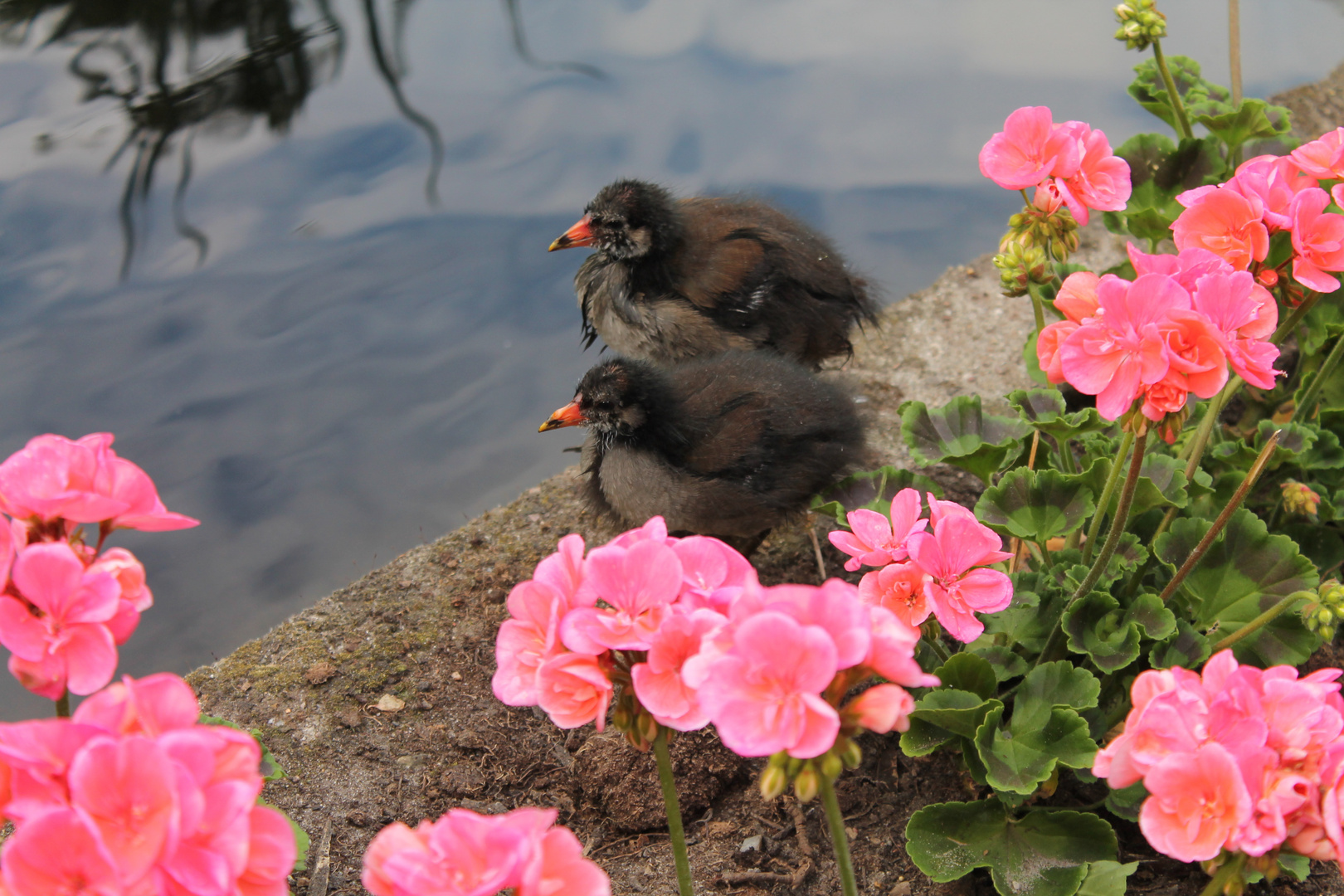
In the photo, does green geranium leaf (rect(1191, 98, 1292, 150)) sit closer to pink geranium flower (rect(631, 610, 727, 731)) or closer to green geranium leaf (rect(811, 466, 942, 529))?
green geranium leaf (rect(811, 466, 942, 529))

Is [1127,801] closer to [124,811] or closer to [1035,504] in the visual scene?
[1035,504]

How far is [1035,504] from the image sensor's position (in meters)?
2.20

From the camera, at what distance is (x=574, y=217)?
4.21 metres

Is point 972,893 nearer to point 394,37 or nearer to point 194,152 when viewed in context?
point 194,152

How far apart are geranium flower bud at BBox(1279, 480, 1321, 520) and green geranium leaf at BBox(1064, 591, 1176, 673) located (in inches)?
20.9

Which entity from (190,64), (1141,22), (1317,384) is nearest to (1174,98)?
(1141,22)

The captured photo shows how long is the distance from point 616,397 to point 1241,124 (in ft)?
5.71

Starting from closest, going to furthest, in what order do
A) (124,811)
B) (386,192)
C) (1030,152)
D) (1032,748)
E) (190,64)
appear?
(124,811) < (1032,748) < (1030,152) < (386,192) < (190,64)

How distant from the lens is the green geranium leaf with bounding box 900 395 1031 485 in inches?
97.0

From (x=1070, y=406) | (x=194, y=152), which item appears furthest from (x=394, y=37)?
(x=1070, y=406)

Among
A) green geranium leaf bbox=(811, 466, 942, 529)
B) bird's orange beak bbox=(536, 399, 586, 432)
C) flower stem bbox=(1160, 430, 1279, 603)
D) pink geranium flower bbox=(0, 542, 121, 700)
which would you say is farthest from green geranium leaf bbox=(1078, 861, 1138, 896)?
bird's orange beak bbox=(536, 399, 586, 432)

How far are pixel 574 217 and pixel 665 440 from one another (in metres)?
1.68

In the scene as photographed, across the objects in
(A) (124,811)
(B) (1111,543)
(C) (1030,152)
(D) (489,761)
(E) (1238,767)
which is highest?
(A) (124,811)

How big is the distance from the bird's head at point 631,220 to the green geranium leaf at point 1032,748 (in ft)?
5.96
